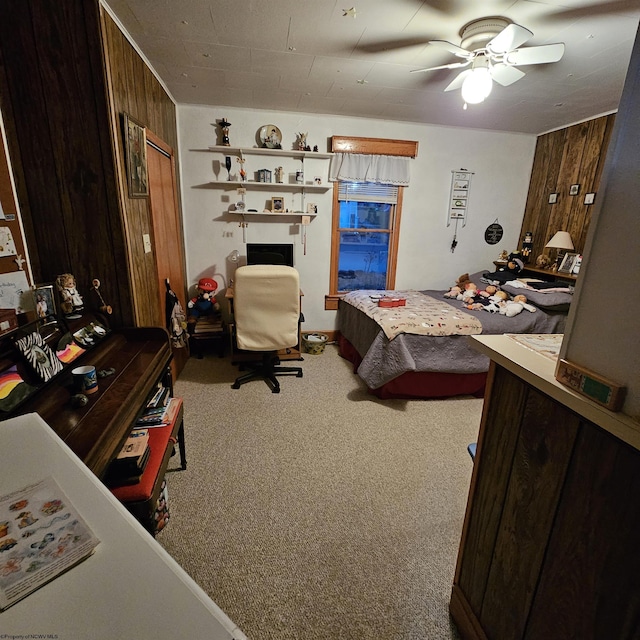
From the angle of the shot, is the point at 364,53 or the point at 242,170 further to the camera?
the point at 242,170

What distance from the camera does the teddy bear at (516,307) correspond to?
3.14 m

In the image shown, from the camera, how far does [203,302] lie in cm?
382

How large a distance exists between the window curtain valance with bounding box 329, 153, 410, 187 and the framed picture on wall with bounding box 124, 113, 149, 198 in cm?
220

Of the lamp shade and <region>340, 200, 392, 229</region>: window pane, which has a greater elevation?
<region>340, 200, 392, 229</region>: window pane

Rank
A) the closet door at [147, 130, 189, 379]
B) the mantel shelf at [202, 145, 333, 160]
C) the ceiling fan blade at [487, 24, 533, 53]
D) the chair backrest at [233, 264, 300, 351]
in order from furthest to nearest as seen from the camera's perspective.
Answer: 1. the mantel shelf at [202, 145, 333, 160]
2. the chair backrest at [233, 264, 300, 351]
3. the closet door at [147, 130, 189, 379]
4. the ceiling fan blade at [487, 24, 533, 53]

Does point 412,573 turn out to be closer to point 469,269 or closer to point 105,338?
point 105,338

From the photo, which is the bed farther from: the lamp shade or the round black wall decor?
the round black wall decor

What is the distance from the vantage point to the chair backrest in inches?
107

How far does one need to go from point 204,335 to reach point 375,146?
Result: 294cm

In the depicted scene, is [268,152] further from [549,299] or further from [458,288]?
[549,299]

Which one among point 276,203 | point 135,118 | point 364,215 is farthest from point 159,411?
point 364,215

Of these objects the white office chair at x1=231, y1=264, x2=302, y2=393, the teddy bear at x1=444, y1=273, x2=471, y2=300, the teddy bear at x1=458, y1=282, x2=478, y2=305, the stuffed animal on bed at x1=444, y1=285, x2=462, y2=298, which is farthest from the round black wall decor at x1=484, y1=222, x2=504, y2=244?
the white office chair at x1=231, y1=264, x2=302, y2=393

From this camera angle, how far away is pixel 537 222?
435cm

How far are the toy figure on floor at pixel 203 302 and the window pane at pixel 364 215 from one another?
1757mm
